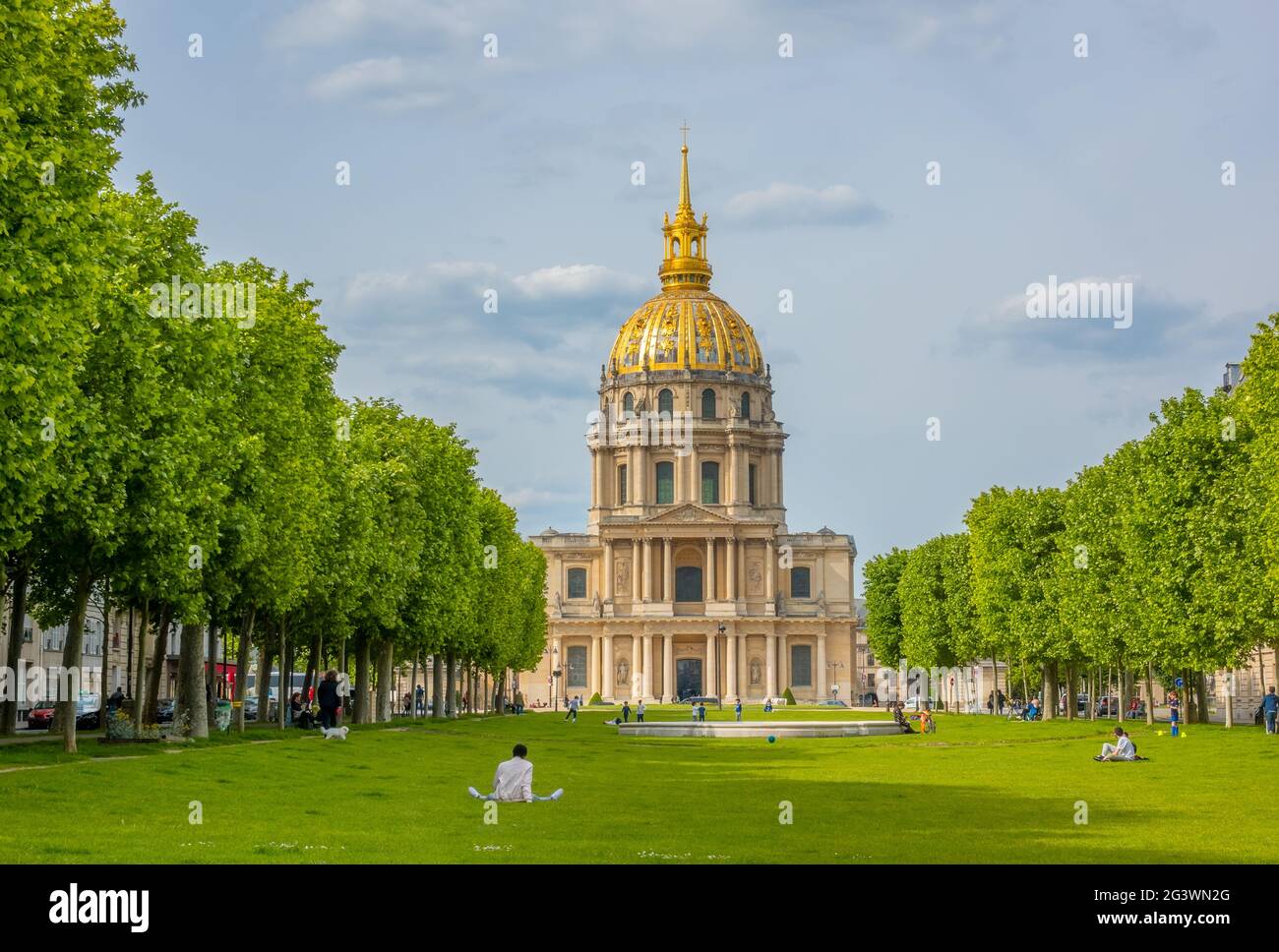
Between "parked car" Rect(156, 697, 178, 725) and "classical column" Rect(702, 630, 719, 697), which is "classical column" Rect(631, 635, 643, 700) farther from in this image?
"parked car" Rect(156, 697, 178, 725)

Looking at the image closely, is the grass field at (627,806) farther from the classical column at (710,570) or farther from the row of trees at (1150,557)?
the classical column at (710,570)

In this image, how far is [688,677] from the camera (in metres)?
181

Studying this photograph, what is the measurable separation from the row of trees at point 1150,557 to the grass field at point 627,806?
8.46m

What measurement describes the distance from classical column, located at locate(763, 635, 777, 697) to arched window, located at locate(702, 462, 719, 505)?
65.6 feet

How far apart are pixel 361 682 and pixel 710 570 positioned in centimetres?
11568

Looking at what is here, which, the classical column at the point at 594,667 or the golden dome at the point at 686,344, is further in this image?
the golden dome at the point at 686,344

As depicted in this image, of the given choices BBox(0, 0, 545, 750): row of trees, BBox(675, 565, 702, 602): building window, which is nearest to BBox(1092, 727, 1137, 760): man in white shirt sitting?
BBox(0, 0, 545, 750): row of trees

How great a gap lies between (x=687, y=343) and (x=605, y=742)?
131988 mm

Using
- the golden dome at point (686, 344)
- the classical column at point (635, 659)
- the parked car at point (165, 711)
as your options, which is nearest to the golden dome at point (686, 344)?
the golden dome at point (686, 344)

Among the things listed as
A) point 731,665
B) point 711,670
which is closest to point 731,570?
point 731,665

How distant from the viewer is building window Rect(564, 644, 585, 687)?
182125 mm

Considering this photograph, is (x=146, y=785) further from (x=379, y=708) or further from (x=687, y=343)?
(x=687, y=343)

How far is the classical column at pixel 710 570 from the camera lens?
181250 mm
